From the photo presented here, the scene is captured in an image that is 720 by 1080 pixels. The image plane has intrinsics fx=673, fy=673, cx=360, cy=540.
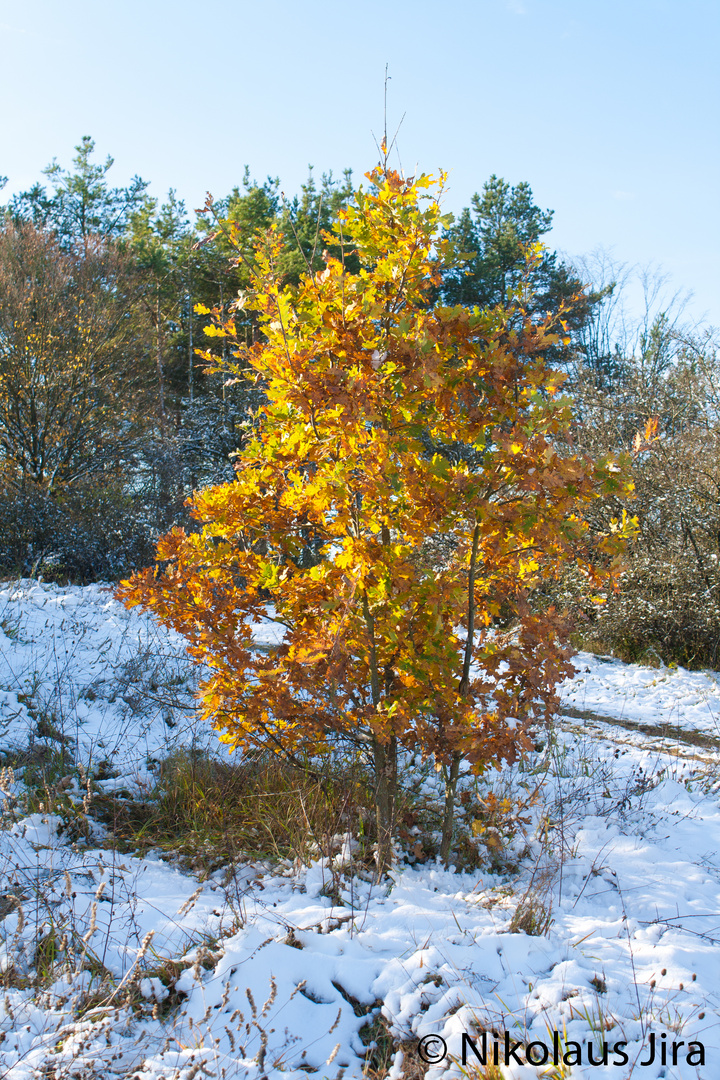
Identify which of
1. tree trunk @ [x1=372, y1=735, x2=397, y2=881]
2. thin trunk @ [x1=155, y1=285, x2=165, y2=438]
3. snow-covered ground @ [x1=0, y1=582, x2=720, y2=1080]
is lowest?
snow-covered ground @ [x1=0, y1=582, x2=720, y2=1080]

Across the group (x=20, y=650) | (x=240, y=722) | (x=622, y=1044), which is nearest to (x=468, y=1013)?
(x=622, y=1044)

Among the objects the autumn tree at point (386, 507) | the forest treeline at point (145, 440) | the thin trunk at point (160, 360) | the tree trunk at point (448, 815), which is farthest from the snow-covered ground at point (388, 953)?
the thin trunk at point (160, 360)

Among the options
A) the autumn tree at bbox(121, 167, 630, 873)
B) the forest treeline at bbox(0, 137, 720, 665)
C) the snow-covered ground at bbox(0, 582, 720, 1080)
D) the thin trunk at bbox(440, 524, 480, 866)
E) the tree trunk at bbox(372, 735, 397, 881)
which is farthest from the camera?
the forest treeline at bbox(0, 137, 720, 665)

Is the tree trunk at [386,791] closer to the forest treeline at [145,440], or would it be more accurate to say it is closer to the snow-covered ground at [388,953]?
the snow-covered ground at [388,953]

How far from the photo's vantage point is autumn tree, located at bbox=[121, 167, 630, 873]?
2541 mm

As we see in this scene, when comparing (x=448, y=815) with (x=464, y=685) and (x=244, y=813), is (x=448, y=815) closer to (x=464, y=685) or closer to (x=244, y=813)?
(x=464, y=685)

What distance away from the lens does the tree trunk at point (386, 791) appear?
3.05m

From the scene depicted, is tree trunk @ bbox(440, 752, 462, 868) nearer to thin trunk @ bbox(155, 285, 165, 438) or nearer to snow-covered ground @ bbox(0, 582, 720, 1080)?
snow-covered ground @ bbox(0, 582, 720, 1080)

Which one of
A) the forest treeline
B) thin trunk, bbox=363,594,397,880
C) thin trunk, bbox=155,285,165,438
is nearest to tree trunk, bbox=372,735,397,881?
thin trunk, bbox=363,594,397,880

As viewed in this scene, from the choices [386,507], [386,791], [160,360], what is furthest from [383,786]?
[160,360]

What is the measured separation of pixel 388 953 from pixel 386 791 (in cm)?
92

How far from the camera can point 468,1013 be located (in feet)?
6.56

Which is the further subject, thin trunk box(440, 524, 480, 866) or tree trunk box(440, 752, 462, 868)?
tree trunk box(440, 752, 462, 868)

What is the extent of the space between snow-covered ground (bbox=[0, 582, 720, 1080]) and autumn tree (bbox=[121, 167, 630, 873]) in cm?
59
